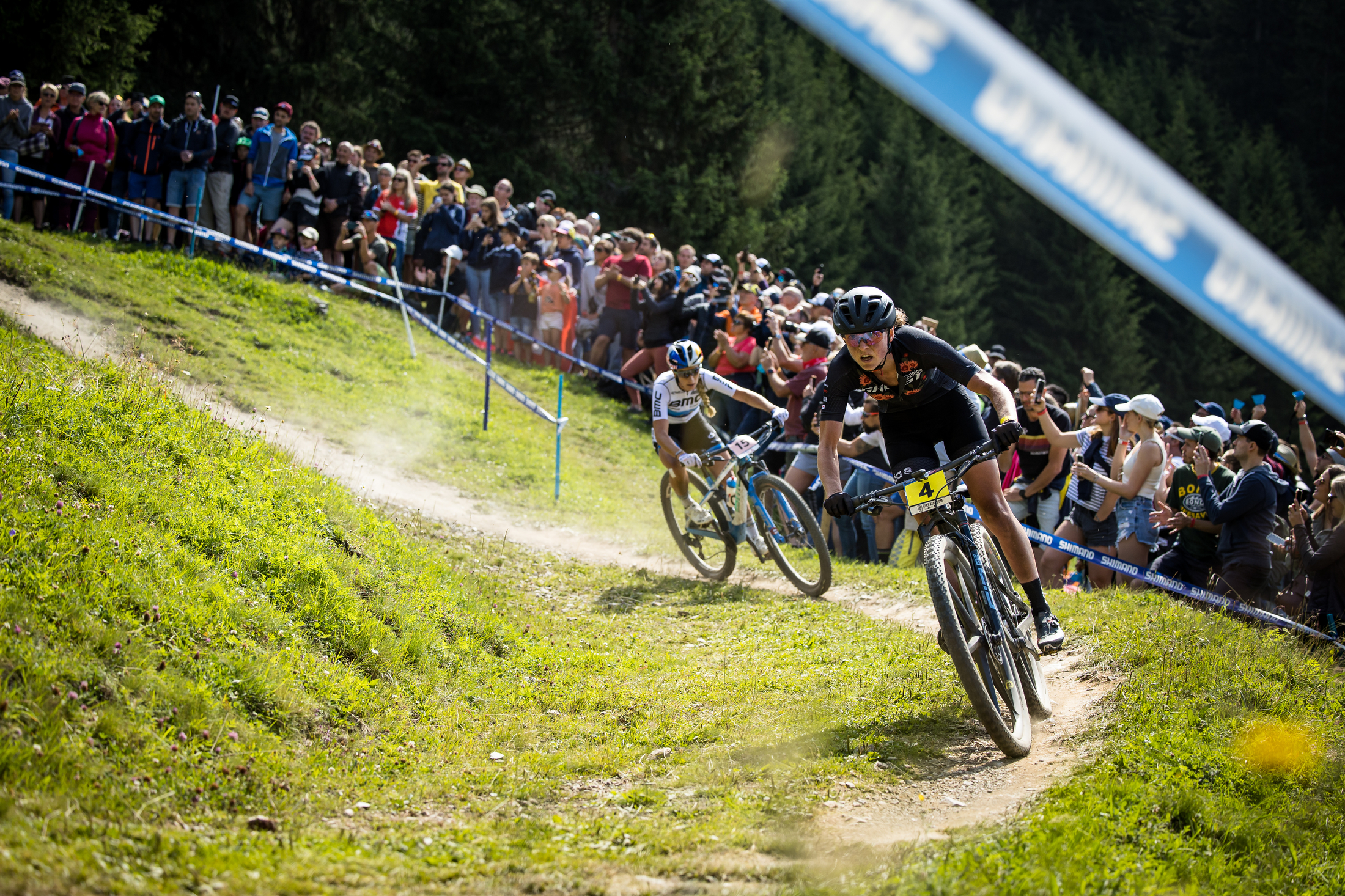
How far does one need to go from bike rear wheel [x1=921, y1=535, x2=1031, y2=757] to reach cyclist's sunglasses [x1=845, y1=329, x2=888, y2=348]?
1.23m

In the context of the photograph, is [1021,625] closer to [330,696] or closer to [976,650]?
[976,650]

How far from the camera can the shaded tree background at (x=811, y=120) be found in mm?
27844

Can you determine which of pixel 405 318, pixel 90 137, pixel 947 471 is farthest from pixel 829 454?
pixel 90 137

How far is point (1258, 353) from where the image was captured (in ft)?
10.2

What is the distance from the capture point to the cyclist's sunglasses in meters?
6.32

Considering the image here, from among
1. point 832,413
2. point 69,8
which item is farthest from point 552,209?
point 832,413

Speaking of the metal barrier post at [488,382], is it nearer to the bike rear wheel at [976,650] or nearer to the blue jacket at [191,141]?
the blue jacket at [191,141]

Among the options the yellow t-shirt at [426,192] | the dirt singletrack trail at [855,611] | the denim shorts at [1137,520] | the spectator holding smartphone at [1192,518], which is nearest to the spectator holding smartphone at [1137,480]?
the denim shorts at [1137,520]

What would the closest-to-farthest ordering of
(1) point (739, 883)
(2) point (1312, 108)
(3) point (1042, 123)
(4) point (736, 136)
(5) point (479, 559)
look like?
(3) point (1042, 123)
(1) point (739, 883)
(5) point (479, 559)
(4) point (736, 136)
(2) point (1312, 108)

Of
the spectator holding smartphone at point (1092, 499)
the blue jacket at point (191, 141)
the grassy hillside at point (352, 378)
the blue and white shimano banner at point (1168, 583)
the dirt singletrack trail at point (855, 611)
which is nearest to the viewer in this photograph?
the dirt singletrack trail at point (855, 611)

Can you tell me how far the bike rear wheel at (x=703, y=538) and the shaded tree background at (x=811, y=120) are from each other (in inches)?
676

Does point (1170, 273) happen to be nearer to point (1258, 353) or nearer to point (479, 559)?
point (1258, 353)

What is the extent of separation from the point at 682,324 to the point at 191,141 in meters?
8.07

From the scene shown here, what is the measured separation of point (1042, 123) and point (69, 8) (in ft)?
75.5
